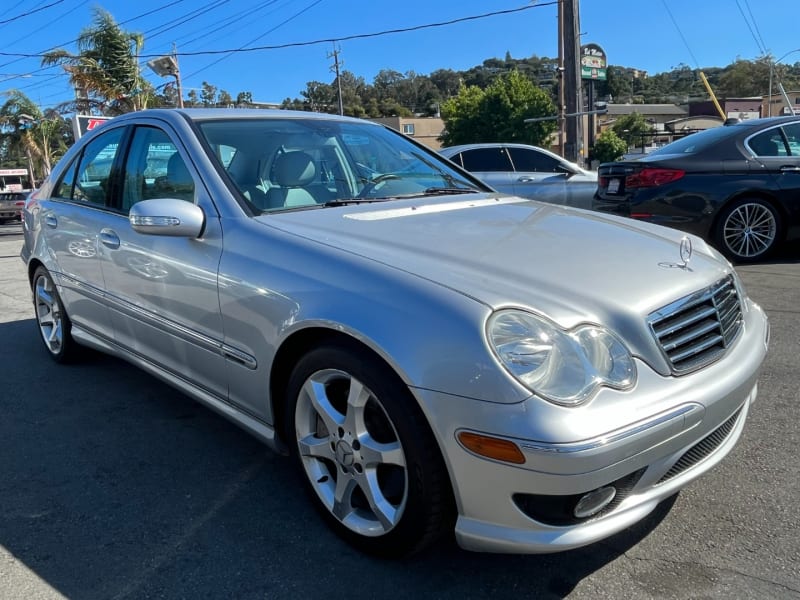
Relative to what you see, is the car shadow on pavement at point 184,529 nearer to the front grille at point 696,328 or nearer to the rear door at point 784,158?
the front grille at point 696,328

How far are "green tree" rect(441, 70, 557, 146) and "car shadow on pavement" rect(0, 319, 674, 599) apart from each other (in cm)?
4214

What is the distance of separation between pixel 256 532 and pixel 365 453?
0.63 m

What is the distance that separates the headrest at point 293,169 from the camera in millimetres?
3102

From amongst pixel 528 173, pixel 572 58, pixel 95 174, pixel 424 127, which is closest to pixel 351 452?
pixel 95 174

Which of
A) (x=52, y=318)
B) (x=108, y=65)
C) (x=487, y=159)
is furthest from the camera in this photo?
(x=108, y=65)

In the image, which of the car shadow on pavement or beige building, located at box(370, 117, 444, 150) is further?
beige building, located at box(370, 117, 444, 150)

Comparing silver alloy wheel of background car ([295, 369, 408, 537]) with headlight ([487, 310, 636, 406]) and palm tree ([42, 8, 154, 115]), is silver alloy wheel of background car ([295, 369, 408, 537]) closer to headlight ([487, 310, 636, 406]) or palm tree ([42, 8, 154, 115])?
headlight ([487, 310, 636, 406])

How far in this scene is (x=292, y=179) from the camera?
3.13 metres

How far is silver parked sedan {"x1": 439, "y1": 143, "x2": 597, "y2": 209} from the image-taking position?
30.5ft

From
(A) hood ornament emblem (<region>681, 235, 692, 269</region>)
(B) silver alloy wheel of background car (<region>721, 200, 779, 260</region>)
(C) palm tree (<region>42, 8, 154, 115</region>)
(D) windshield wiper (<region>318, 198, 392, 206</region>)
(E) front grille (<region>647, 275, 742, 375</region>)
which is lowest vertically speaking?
(B) silver alloy wheel of background car (<region>721, 200, 779, 260</region>)

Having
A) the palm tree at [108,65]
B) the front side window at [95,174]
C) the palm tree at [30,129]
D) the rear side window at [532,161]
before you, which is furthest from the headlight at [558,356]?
the palm tree at [30,129]

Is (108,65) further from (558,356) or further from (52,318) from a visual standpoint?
(558,356)

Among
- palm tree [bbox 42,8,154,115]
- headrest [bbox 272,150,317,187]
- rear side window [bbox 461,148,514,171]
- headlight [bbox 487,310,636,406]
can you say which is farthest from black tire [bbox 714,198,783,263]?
palm tree [bbox 42,8,154,115]

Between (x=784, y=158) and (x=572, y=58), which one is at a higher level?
(x=572, y=58)
